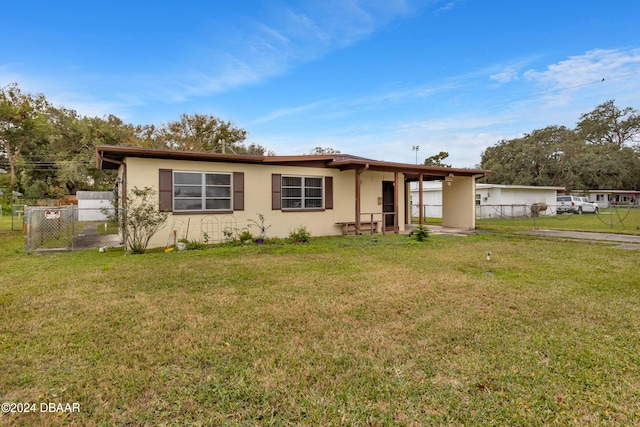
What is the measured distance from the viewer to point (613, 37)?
13125 mm

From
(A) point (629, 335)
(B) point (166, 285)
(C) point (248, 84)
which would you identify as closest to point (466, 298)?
(A) point (629, 335)

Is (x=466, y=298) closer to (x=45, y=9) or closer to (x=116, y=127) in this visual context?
(x=45, y=9)

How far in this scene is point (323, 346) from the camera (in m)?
2.98

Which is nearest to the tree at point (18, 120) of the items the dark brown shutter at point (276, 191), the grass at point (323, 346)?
the dark brown shutter at point (276, 191)

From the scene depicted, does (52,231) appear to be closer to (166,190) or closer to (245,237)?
(166,190)

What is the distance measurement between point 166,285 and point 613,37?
17.9 m

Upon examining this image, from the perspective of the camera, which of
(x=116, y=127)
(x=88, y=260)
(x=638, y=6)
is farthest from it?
(x=116, y=127)

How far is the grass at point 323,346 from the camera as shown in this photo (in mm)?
2129

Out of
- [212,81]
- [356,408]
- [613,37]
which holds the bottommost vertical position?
[356,408]

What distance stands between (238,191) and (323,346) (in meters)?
7.27

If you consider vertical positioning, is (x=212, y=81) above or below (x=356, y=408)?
above

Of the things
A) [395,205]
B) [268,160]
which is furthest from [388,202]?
[268,160]

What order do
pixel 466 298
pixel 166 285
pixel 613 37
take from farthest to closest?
pixel 613 37 < pixel 166 285 < pixel 466 298

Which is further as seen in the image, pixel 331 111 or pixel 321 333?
pixel 331 111
